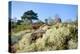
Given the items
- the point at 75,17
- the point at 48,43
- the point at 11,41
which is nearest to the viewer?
the point at 11,41

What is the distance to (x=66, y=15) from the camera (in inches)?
83.0

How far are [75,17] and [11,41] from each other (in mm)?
858

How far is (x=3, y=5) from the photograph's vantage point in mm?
1854

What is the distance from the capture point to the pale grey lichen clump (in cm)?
191

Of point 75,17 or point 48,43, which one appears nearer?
point 48,43

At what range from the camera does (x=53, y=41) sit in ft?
6.63

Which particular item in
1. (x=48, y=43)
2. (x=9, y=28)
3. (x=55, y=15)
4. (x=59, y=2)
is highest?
(x=59, y=2)

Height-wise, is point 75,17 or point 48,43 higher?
point 75,17

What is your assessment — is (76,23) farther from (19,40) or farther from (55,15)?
(19,40)

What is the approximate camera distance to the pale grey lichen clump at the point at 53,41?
1.91 m

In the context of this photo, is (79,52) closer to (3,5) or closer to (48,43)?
(48,43)

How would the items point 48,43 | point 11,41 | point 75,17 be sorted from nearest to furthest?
point 11,41 < point 48,43 < point 75,17

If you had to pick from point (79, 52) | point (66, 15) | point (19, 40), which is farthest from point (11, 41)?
point (79, 52)

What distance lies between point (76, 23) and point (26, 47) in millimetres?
711
